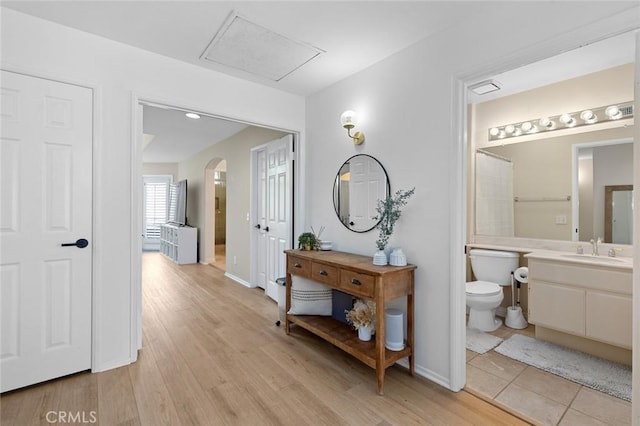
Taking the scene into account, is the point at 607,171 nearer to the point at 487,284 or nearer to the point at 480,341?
the point at 487,284

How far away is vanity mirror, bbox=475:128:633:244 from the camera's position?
2.58 meters

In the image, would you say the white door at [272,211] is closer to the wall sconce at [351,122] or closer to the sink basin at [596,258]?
the wall sconce at [351,122]

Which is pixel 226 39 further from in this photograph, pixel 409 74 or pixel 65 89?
pixel 409 74

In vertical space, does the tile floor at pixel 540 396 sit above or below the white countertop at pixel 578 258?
below

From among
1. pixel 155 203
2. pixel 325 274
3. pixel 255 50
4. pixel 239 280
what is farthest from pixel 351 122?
pixel 155 203

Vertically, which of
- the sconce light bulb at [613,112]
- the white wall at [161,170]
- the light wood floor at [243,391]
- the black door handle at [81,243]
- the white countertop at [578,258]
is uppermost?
the white wall at [161,170]

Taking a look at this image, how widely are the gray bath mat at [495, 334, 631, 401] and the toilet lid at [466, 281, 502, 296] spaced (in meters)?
0.44

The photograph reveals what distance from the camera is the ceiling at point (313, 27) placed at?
1.82 metres

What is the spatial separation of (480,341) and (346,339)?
1.33 metres

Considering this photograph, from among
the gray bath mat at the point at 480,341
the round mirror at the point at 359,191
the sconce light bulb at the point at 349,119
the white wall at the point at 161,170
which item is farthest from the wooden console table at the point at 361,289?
the white wall at the point at 161,170

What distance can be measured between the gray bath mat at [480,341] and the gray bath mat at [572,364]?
67 millimetres

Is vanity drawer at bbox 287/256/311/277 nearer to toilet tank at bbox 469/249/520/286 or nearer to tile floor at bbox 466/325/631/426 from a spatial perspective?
tile floor at bbox 466/325/631/426

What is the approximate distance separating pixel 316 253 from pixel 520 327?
2.20 metres

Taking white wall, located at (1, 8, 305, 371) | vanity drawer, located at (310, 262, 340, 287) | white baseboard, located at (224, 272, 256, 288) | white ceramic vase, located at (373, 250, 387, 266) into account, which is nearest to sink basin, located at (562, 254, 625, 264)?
white ceramic vase, located at (373, 250, 387, 266)
